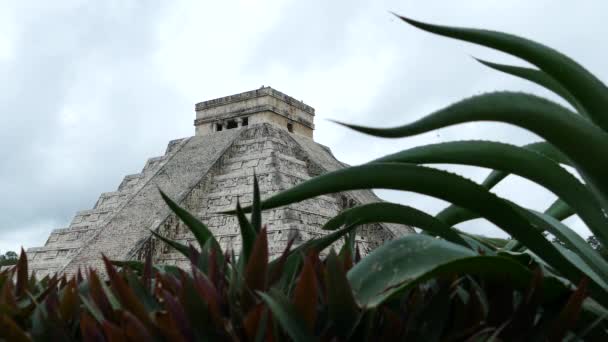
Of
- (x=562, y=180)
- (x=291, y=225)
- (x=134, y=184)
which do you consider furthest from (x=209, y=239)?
(x=134, y=184)

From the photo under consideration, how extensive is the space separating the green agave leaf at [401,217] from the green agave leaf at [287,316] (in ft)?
1.30

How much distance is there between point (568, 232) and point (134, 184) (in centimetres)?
1556

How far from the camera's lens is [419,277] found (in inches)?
42.6

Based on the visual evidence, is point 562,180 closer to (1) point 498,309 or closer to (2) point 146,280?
(1) point 498,309

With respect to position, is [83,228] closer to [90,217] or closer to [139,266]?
[90,217]

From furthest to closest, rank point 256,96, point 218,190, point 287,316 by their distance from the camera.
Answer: point 256,96 < point 218,190 < point 287,316

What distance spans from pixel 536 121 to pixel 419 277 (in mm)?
342

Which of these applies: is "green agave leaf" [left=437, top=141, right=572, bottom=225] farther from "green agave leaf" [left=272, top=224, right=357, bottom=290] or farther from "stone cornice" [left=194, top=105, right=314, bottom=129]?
"stone cornice" [left=194, top=105, right=314, bottom=129]

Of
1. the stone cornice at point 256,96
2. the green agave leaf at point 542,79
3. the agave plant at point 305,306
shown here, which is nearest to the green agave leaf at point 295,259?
the agave plant at point 305,306

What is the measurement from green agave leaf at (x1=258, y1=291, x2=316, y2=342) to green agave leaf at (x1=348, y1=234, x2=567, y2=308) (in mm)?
98

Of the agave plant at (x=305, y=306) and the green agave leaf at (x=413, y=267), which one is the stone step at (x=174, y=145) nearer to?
the agave plant at (x=305, y=306)

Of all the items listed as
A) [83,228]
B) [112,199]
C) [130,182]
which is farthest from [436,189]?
[130,182]

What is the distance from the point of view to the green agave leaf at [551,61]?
1.20 meters

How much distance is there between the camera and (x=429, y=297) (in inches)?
48.6
